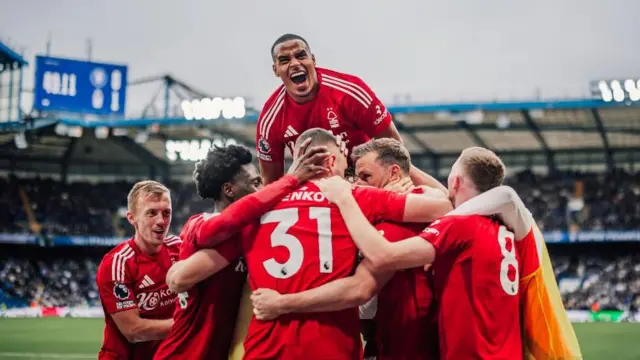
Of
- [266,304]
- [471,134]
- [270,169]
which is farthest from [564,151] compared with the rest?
[266,304]

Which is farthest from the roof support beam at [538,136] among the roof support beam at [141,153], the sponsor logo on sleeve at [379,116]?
the sponsor logo on sleeve at [379,116]

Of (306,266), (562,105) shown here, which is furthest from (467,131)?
(306,266)

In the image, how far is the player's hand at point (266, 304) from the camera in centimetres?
371

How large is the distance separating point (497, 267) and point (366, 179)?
901mm

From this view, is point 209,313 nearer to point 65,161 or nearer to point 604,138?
point 604,138

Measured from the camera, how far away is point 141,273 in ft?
18.3

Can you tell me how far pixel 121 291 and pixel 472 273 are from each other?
2.74 m

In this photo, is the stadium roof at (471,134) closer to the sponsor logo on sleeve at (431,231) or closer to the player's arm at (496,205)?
the player's arm at (496,205)

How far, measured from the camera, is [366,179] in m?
4.27

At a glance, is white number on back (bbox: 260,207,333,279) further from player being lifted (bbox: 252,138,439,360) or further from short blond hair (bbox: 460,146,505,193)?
short blond hair (bbox: 460,146,505,193)

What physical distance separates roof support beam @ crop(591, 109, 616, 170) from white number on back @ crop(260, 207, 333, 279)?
94.6 feet

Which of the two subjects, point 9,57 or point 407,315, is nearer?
point 407,315

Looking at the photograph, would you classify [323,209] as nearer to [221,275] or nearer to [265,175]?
[221,275]

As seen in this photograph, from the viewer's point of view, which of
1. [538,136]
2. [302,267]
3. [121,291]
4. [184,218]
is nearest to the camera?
[302,267]
